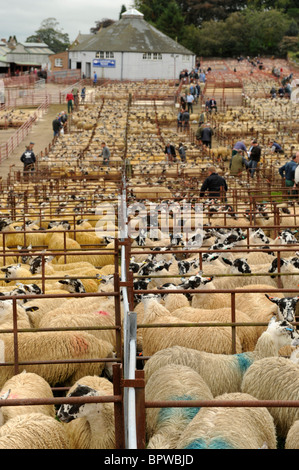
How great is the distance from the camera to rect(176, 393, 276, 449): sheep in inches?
151

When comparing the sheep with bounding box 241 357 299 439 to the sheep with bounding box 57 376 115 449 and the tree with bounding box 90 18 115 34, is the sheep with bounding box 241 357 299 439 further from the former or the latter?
the tree with bounding box 90 18 115 34

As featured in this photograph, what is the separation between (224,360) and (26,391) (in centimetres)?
159

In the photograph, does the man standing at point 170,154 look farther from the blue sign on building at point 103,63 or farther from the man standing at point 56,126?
the blue sign on building at point 103,63

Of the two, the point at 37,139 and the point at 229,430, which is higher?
the point at 37,139

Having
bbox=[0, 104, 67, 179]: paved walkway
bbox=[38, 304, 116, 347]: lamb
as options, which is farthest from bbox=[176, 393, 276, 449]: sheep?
bbox=[0, 104, 67, 179]: paved walkway

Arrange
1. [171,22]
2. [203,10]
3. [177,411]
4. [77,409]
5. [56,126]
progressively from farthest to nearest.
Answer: [203,10], [171,22], [56,126], [177,411], [77,409]

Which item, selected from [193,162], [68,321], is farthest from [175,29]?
[68,321]

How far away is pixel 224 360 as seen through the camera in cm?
523

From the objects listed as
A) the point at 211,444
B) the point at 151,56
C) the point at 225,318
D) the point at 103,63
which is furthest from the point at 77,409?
the point at 151,56

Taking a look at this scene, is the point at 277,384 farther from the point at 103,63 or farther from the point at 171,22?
the point at 171,22

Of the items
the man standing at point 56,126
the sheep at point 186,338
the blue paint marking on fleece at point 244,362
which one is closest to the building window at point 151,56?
the man standing at point 56,126

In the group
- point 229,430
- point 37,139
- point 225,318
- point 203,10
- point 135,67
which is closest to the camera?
point 229,430

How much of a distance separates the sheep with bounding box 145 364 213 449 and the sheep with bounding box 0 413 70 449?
23.8 inches

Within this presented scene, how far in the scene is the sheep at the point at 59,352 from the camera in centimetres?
571
